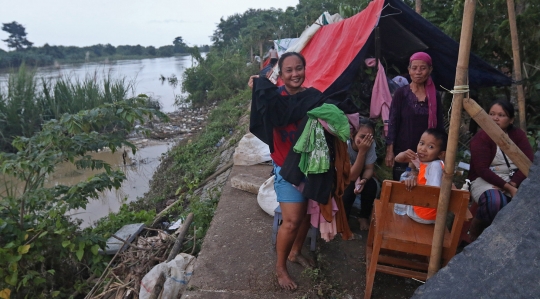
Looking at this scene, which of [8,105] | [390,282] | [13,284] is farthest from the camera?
[8,105]

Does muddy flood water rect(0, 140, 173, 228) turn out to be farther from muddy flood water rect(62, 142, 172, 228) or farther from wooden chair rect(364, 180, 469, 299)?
wooden chair rect(364, 180, 469, 299)

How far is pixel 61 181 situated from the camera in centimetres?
838

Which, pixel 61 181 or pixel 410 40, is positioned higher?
pixel 410 40

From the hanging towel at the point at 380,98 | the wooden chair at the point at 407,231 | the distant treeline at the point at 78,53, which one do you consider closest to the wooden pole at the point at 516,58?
the hanging towel at the point at 380,98

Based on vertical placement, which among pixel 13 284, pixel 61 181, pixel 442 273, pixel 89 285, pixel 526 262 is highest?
pixel 526 262

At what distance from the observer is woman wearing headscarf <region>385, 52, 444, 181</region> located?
114 inches

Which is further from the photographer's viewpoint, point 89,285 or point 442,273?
point 89,285

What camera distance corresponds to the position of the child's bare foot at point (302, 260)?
2.58 meters

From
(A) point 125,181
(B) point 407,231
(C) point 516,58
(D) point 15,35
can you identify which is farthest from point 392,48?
(D) point 15,35

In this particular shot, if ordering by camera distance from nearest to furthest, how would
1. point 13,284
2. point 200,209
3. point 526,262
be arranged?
point 526,262
point 13,284
point 200,209

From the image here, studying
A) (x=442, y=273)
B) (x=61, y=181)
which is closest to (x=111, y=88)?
(x=61, y=181)

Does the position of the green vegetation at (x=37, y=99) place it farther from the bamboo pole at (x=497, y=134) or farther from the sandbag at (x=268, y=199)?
the bamboo pole at (x=497, y=134)

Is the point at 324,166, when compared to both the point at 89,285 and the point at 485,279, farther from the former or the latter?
the point at 89,285

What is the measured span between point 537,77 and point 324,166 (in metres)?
3.32
